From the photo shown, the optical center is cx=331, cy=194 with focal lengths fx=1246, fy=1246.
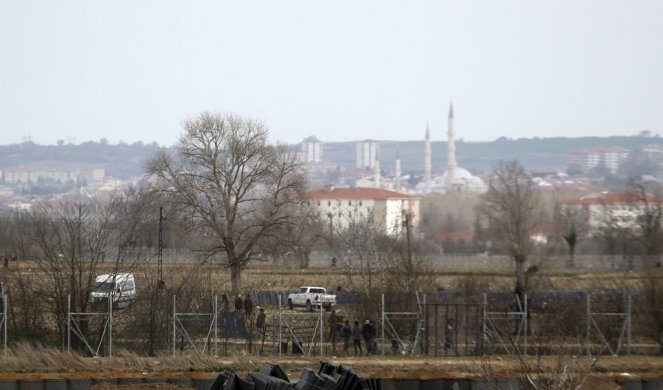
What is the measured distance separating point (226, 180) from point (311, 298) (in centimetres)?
1072

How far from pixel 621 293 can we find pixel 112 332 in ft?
41.3

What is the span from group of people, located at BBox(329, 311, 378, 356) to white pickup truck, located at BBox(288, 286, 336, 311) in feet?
13.1

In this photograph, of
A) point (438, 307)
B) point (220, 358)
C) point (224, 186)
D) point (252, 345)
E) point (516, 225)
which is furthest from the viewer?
point (516, 225)

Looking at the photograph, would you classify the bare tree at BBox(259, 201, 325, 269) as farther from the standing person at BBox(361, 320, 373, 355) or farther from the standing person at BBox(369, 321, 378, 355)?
the standing person at BBox(361, 320, 373, 355)

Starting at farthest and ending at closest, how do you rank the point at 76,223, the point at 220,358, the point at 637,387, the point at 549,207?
the point at 549,207, the point at 76,223, the point at 220,358, the point at 637,387

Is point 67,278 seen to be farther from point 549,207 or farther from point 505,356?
point 549,207

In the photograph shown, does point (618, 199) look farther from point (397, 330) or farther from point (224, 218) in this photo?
point (397, 330)

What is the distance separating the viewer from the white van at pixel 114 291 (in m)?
29.6

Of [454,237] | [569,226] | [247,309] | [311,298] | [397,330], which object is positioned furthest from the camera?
[454,237]

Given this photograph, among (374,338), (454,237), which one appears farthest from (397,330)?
(454,237)

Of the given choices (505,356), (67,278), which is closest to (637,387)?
(505,356)

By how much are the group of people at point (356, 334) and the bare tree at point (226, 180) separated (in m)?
13.2

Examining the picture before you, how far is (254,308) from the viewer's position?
32.4 m

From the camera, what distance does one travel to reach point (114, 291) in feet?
97.7
